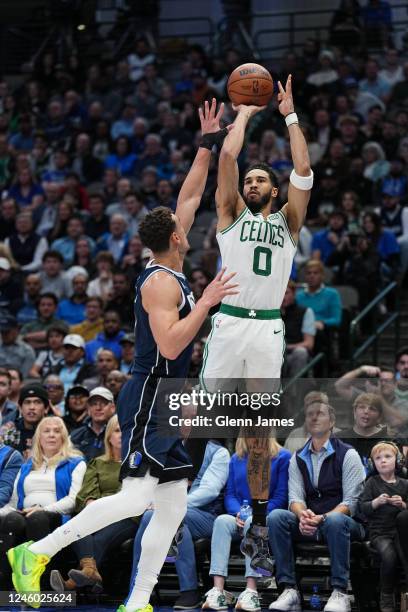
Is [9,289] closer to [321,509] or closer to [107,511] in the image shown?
[321,509]

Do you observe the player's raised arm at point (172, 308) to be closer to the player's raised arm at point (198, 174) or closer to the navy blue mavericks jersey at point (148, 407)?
the navy blue mavericks jersey at point (148, 407)

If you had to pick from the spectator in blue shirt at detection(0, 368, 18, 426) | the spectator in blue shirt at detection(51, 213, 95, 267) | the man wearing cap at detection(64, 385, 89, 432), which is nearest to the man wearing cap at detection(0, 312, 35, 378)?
the spectator in blue shirt at detection(0, 368, 18, 426)

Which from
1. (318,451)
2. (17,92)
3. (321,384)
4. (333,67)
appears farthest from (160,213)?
(17,92)

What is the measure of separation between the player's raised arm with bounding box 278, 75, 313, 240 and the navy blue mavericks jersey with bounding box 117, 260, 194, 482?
1.43 metres

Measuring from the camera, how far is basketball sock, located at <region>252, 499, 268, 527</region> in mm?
8969

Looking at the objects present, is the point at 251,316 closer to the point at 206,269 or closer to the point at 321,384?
the point at 321,384

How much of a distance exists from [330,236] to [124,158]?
5.07 metres

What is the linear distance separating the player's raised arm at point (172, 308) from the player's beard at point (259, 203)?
57.2 inches

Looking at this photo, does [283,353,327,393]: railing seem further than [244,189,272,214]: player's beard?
Yes

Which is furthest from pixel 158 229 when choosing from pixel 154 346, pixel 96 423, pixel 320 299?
pixel 320 299

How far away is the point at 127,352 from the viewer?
13031mm

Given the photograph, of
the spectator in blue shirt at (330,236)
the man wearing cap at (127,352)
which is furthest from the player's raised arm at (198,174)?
the spectator in blue shirt at (330,236)

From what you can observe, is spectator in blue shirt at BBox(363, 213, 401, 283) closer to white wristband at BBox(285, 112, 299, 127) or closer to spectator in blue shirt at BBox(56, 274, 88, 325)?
spectator in blue shirt at BBox(56, 274, 88, 325)

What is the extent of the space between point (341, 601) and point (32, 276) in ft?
25.3
